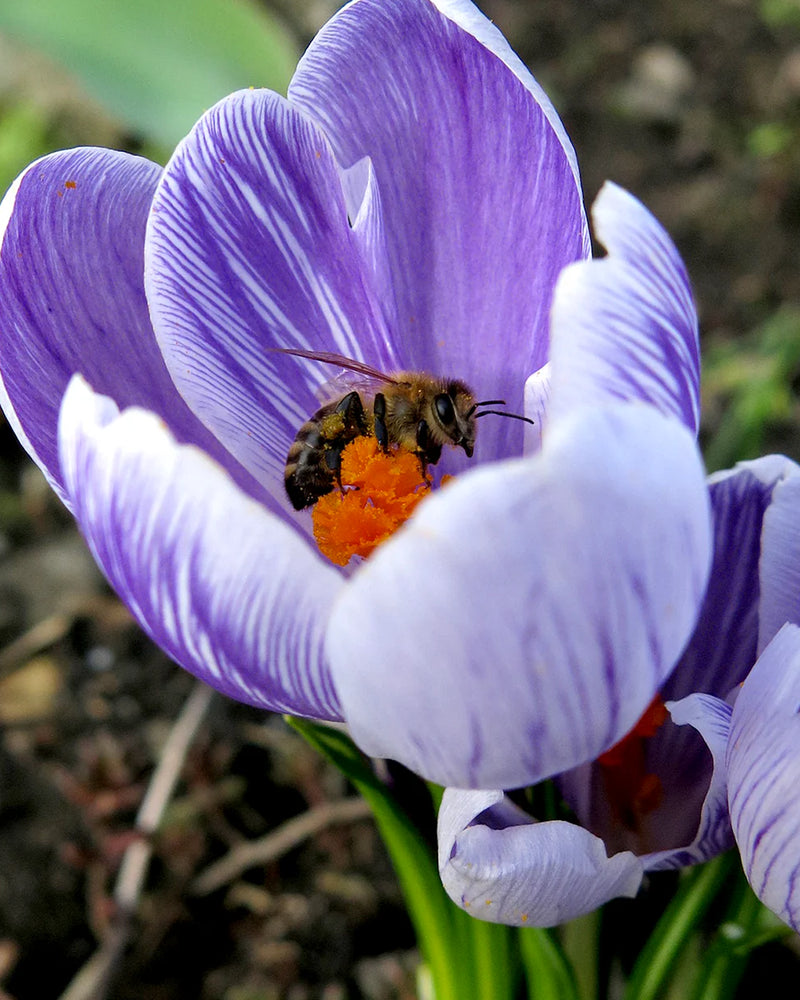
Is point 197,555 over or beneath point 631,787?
over

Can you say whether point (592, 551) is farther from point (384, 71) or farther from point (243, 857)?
point (243, 857)

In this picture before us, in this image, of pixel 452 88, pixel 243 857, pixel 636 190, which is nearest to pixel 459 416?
pixel 452 88

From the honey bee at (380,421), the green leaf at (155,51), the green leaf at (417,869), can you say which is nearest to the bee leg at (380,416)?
the honey bee at (380,421)

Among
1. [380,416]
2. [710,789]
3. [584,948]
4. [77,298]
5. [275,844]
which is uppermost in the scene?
[77,298]

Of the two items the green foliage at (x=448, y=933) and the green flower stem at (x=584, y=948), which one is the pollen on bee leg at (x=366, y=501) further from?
the green flower stem at (x=584, y=948)

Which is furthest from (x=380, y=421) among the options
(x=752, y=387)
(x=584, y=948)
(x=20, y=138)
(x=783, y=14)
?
(x=783, y=14)

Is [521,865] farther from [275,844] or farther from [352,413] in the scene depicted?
[275,844]
